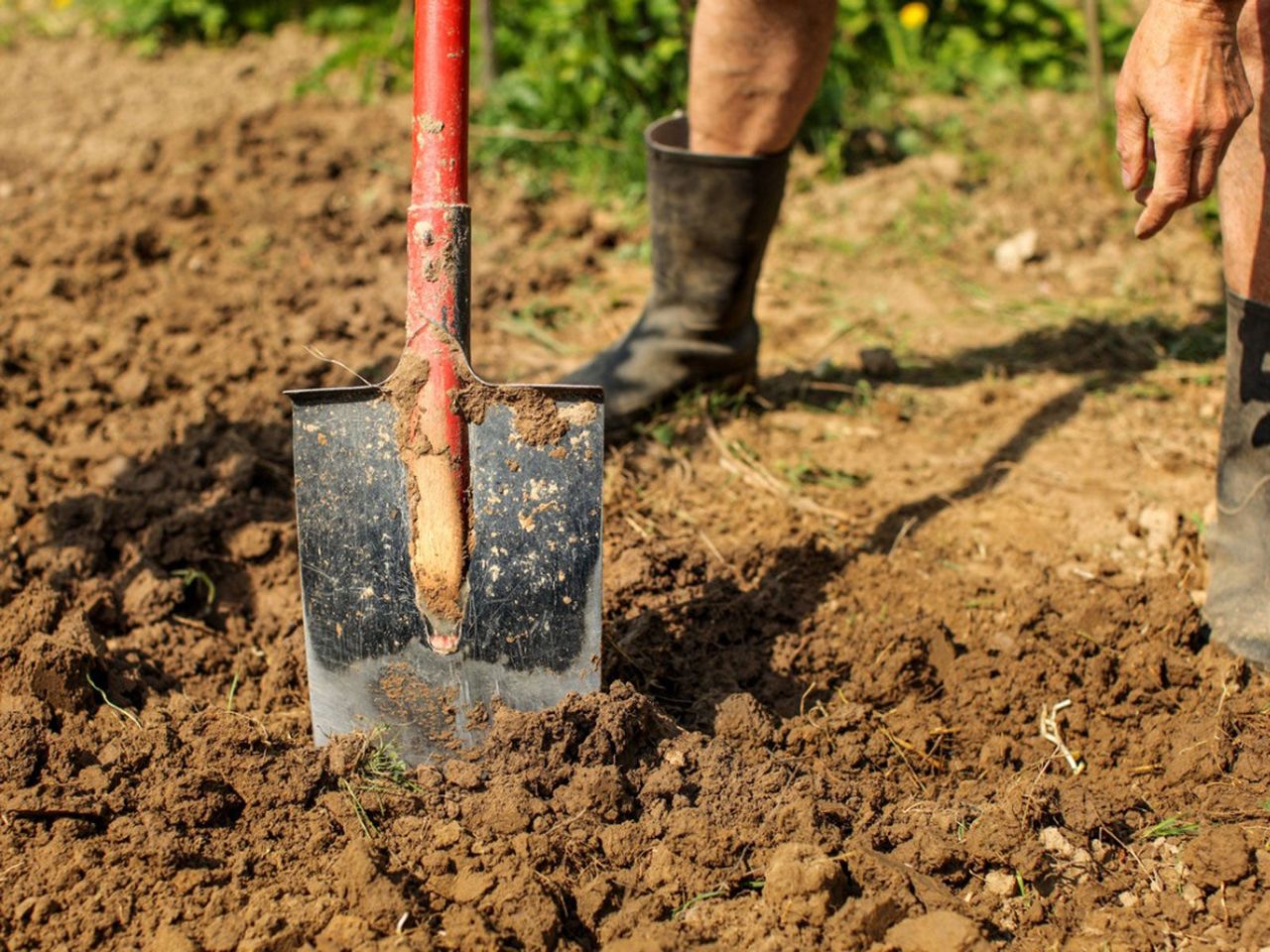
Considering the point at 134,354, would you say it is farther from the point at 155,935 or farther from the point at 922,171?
the point at 922,171

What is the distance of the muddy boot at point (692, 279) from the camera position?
287cm

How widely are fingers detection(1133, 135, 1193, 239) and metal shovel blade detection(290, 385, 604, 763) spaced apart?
0.89 metres

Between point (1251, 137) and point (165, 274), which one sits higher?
point (1251, 137)

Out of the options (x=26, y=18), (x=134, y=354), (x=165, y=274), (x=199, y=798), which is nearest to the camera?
(x=199, y=798)

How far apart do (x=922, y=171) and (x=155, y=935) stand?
11.8 ft

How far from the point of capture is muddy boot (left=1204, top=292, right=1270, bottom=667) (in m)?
2.23

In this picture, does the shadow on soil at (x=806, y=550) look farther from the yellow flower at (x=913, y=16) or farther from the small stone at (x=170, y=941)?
the yellow flower at (x=913, y=16)

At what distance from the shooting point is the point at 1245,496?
2.30 meters

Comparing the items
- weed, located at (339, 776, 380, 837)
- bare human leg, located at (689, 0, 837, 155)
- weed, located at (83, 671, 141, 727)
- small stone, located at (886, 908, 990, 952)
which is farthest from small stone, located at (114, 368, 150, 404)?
small stone, located at (886, 908, 990, 952)

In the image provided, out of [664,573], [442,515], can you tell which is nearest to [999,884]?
[664,573]

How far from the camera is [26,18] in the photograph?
6.20 m

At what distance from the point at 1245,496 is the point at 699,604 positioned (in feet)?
3.28

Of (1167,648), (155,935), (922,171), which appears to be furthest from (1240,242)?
(922,171)

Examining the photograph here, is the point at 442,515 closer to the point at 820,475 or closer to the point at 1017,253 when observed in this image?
the point at 820,475
